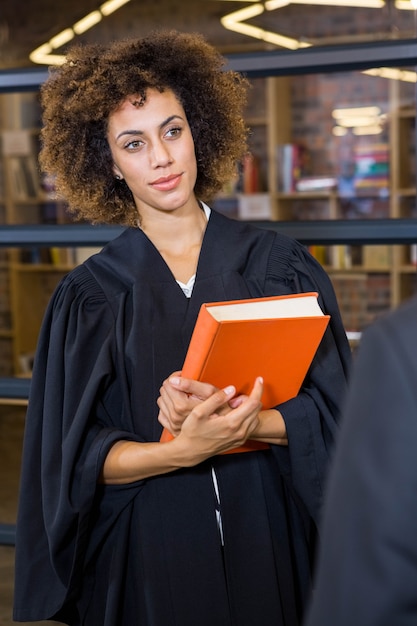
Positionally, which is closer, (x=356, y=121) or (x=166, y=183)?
(x=166, y=183)

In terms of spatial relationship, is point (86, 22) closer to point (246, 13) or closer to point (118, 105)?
point (246, 13)

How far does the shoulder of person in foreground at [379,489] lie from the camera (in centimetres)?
59

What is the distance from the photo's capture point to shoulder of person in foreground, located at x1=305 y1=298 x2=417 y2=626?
0.59 metres

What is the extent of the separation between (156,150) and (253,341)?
451 millimetres

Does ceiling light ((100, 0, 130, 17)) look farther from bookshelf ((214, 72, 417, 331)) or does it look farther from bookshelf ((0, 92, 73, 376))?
bookshelf ((214, 72, 417, 331))

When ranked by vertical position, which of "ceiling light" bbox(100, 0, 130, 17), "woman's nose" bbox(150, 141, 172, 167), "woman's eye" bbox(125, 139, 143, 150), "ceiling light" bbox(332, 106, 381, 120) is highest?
"ceiling light" bbox(100, 0, 130, 17)

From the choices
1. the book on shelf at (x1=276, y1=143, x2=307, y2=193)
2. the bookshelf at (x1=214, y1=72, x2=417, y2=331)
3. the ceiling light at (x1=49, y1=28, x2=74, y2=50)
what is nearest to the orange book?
the bookshelf at (x1=214, y1=72, x2=417, y2=331)

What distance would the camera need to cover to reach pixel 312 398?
1.59m

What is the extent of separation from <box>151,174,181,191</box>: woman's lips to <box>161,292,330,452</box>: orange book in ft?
1.17

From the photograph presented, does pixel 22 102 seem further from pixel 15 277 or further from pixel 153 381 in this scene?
pixel 153 381

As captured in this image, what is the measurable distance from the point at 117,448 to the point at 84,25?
23.0 ft

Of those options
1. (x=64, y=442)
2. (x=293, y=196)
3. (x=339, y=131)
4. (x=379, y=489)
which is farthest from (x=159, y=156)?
(x=339, y=131)

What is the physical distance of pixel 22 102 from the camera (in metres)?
8.33

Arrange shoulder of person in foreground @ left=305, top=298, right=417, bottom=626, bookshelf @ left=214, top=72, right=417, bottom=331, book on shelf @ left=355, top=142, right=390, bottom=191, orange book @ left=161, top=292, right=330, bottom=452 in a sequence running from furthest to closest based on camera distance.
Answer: book on shelf @ left=355, top=142, right=390, bottom=191, bookshelf @ left=214, top=72, right=417, bottom=331, orange book @ left=161, top=292, right=330, bottom=452, shoulder of person in foreground @ left=305, top=298, right=417, bottom=626
